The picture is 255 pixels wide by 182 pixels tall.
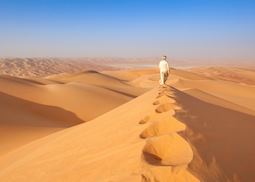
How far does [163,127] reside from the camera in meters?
4.72

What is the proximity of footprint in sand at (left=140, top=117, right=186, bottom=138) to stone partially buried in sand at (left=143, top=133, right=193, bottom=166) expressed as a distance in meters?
0.47

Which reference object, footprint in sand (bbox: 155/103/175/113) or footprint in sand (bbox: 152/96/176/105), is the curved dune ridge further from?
footprint in sand (bbox: 152/96/176/105)

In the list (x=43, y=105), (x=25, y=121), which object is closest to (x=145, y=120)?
(x=25, y=121)

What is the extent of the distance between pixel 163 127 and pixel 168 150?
2.93ft

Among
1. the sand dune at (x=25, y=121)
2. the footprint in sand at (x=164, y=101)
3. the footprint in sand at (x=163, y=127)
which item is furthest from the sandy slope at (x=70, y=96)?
the footprint in sand at (x=163, y=127)

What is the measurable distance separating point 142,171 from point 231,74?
48889mm

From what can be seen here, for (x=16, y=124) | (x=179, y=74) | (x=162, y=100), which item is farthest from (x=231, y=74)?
(x=162, y=100)

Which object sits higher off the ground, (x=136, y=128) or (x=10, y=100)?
(x=136, y=128)

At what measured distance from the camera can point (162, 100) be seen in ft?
23.0

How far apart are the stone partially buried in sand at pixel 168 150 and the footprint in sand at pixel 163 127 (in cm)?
47

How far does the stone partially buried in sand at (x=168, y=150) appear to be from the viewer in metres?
3.51

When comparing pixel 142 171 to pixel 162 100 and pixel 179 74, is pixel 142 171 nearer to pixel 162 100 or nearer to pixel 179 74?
pixel 162 100

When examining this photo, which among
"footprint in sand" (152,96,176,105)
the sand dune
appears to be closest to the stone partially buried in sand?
"footprint in sand" (152,96,176,105)

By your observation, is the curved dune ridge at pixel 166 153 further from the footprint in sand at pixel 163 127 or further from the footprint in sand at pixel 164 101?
the footprint in sand at pixel 164 101
